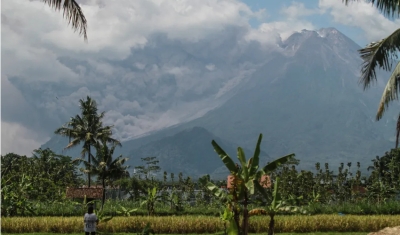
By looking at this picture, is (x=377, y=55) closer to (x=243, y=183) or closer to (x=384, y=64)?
(x=384, y=64)

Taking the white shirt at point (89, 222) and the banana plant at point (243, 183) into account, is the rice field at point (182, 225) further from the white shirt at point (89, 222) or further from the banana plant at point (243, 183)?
the banana plant at point (243, 183)

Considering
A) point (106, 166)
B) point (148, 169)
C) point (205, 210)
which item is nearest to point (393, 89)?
point (205, 210)

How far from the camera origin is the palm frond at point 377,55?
1344cm

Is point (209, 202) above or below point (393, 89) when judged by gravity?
below

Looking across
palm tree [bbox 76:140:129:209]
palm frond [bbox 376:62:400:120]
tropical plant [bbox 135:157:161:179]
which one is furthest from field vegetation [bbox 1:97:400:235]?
palm frond [bbox 376:62:400:120]

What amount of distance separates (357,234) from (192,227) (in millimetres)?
6773

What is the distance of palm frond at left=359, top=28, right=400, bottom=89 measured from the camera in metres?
13.4

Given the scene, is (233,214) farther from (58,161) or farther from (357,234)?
(58,161)

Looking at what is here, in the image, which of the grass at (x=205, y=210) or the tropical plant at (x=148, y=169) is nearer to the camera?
the grass at (x=205, y=210)

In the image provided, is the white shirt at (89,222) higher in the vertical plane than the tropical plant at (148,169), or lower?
lower

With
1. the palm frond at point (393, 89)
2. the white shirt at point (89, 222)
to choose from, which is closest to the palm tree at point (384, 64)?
the palm frond at point (393, 89)

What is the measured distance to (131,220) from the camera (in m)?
24.2

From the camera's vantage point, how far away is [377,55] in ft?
44.9

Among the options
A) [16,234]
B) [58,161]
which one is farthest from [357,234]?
[58,161]
